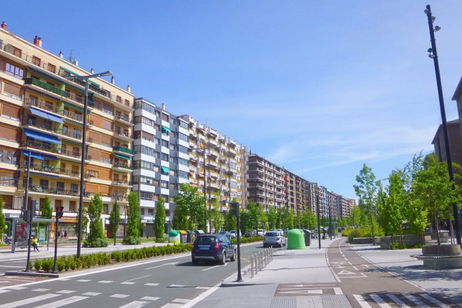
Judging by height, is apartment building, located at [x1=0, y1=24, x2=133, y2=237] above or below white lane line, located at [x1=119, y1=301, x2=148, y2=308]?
above

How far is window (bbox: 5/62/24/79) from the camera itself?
47.3 metres

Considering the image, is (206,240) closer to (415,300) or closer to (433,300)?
(415,300)

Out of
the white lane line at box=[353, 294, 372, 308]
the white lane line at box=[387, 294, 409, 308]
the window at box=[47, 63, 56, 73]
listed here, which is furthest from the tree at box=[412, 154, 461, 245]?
the window at box=[47, 63, 56, 73]

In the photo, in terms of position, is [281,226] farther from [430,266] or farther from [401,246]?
[430,266]

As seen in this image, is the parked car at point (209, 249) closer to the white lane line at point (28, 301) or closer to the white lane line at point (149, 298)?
the white lane line at point (149, 298)

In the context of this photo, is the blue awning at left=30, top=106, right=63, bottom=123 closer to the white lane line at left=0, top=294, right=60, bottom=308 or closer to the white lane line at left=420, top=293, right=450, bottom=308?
the white lane line at left=0, top=294, right=60, bottom=308

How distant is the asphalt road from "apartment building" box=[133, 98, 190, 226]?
5402 cm

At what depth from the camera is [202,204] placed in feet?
199

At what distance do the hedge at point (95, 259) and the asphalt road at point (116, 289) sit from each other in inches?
38.5

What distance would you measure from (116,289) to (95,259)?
302 inches

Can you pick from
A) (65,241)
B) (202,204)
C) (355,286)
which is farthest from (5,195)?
(355,286)

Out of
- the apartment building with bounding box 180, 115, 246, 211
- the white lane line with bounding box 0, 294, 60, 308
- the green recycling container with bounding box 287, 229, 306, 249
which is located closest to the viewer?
the white lane line with bounding box 0, 294, 60, 308

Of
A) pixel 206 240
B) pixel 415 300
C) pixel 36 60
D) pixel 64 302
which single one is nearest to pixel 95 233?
pixel 36 60

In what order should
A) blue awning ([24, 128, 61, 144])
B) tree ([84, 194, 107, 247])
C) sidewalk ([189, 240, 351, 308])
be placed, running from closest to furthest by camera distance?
sidewalk ([189, 240, 351, 308])
tree ([84, 194, 107, 247])
blue awning ([24, 128, 61, 144])
